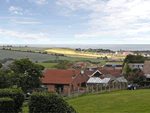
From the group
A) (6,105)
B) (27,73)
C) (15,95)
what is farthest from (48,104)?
(27,73)

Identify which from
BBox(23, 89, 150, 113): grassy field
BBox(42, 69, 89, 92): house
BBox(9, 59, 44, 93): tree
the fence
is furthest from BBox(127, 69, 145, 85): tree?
BBox(9, 59, 44, 93): tree

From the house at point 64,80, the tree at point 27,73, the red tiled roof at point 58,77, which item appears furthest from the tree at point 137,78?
the tree at point 27,73

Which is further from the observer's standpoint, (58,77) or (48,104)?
(58,77)

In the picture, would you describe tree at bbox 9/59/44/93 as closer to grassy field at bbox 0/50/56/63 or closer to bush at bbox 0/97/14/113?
bush at bbox 0/97/14/113

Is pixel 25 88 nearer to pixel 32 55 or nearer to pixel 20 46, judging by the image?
pixel 32 55

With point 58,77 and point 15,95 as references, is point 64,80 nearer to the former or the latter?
point 58,77

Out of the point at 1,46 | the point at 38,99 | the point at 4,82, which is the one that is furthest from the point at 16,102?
the point at 1,46
